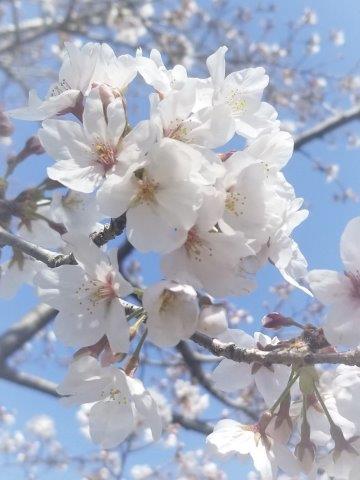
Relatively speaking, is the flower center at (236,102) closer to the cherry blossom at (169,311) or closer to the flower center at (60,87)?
the flower center at (60,87)

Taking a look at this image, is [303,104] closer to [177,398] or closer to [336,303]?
[177,398]

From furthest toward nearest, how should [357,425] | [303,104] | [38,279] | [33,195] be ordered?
1. [303,104]
2. [33,195]
3. [357,425]
4. [38,279]

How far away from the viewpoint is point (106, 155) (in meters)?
1.28

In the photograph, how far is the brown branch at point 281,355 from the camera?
125cm

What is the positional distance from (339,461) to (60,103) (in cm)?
116

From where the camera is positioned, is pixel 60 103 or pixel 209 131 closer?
pixel 209 131

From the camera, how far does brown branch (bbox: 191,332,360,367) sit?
4.11 ft

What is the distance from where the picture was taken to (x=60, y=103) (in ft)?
4.57

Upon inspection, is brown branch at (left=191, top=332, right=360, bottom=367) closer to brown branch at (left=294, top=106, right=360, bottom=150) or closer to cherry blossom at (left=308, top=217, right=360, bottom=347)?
cherry blossom at (left=308, top=217, right=360, bottom=347)

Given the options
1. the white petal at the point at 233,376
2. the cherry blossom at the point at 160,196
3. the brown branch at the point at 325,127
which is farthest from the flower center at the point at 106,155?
the brown branch at the point at 325,127

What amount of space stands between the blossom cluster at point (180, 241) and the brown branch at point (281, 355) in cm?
6

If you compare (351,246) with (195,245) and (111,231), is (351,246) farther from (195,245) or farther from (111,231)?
(111,231)

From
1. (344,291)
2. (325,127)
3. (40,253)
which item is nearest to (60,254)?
(40,253)


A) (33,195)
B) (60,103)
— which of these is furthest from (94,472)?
(60,103)
